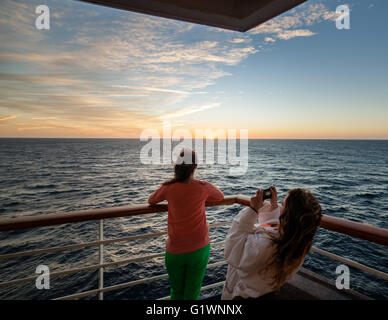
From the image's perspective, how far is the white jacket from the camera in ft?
3.02

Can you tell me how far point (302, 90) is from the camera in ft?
84.3

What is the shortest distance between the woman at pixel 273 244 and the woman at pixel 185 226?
1.34ft

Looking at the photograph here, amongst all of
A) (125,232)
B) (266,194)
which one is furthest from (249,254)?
(125,232)

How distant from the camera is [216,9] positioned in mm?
1482

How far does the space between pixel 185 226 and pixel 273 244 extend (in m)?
0.61

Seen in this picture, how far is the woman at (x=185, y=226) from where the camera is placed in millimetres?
1347

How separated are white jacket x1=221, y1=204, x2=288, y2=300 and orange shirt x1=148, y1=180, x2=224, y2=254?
1.31 feet

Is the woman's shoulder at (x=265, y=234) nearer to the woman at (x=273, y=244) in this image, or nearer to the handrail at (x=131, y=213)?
the woman at (x=273, y=244)

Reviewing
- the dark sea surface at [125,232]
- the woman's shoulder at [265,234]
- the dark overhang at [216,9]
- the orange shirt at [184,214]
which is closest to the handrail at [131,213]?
the orange shirt at [184,214]

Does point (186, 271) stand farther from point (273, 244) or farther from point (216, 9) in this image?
point (216, 9)

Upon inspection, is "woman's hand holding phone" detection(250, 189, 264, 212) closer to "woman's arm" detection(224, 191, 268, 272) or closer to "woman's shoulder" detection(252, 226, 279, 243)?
"woman's arm" detection(224, 191, 268, 272)

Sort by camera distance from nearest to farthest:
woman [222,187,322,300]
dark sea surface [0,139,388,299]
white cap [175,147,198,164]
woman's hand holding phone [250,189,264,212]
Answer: woman [222,187,322,300]
woman's hand holding phone [250,189,264,212]
white cap [175,147,198,164]
dark sea surface [0,139,388,299]

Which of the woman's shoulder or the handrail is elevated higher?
the woman's shoulder

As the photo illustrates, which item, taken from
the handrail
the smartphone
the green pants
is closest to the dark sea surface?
the green pants
